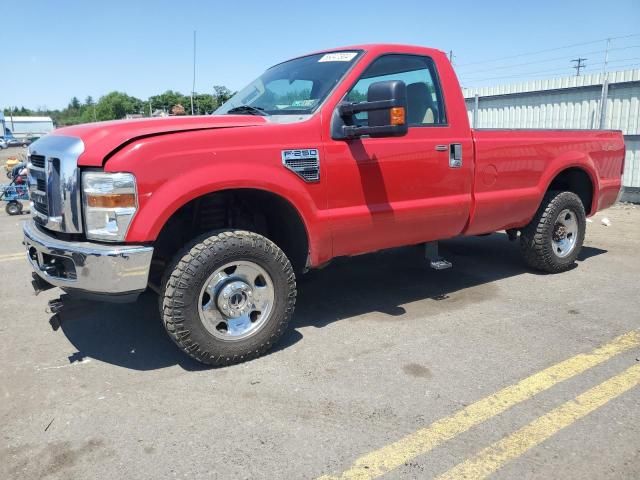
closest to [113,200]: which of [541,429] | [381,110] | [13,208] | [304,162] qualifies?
[304,162]

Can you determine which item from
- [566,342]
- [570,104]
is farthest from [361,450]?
[570,104]

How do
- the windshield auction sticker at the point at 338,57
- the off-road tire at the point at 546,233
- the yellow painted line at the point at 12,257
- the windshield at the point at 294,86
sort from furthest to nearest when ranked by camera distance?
the yellow painted line at the point at 12,257, the off-road tire at the point at 546,233, the windshield auction sticker at the point at 338,57, the windshield at the point at 294,86

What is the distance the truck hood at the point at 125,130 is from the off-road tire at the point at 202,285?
0.68m

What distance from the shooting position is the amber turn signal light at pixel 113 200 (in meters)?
3.00

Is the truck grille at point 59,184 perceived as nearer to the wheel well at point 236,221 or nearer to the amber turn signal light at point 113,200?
the amber turn signal light at point 113,200

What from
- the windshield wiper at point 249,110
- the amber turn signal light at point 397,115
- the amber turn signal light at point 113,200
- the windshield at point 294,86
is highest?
the windshield at point 294,86

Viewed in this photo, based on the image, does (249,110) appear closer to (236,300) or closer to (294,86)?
(294,86)

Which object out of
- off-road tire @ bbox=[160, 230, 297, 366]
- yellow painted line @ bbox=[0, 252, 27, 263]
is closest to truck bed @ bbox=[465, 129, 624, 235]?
off-road tire @ bbox=[160, 230, 297, 366]

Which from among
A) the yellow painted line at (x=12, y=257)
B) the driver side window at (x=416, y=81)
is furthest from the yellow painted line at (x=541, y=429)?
the yellow painted line at (x=12, y=257)

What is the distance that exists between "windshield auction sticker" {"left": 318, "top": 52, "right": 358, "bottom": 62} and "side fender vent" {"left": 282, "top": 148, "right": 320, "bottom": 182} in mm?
929

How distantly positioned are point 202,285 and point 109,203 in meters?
0.72

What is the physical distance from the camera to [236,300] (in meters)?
3.47

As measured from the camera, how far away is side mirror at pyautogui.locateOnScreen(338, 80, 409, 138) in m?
3.42

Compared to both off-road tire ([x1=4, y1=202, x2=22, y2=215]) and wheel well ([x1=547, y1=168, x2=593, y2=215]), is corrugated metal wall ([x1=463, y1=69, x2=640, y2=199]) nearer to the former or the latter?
wheel well ([x1=547, y1=168, x2=593, y2=215])
